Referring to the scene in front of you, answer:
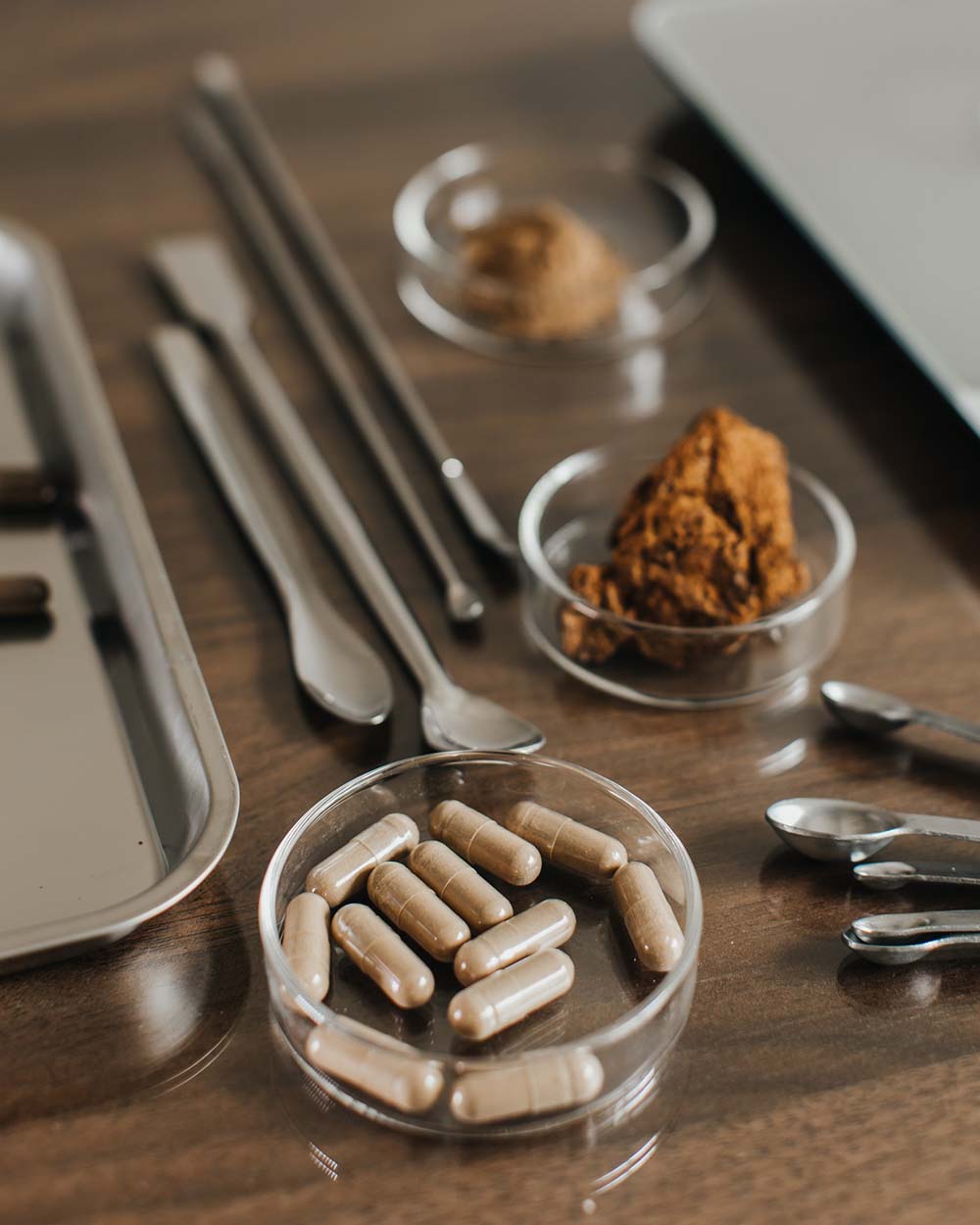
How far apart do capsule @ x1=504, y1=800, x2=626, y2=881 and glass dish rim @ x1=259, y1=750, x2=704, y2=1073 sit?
2cm

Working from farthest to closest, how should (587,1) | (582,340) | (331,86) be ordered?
(587,1) < (331,86) < (582,340)

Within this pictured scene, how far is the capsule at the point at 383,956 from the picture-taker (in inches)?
20.2

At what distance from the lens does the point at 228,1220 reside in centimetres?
47

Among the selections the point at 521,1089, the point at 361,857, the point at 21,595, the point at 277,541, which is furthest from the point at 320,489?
the point at 521,1089

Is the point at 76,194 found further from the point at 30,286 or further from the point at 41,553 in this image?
the point at 41,553

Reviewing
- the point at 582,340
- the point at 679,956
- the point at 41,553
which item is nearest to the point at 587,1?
the point at 582,340

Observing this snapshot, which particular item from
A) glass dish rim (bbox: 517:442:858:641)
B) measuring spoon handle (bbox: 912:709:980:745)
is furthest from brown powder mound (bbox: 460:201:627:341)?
measuring spoon handle (bbox: 912:709:980:745)

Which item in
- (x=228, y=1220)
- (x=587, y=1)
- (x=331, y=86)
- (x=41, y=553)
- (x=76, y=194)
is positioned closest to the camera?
(x=228, y=1220)

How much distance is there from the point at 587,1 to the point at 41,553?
799mm

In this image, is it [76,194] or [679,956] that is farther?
[76,194]

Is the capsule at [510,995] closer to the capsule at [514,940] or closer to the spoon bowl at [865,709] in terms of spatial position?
the capsule at [514,940]

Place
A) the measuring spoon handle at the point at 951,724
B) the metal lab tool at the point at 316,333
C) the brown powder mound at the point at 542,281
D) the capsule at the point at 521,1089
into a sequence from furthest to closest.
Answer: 1. the brown powder mound at the point at 542,281
2. the metal lab tool at the point at 316,333
3. the measuring spoon handle at the point at 951,724
4. the capsule at the point at 521,1089

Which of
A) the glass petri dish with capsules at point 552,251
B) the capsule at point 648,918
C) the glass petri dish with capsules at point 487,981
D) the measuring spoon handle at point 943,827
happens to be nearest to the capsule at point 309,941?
the glass petri dish with capsules at point 487,981

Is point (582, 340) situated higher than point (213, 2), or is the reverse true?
point (213, 2)
